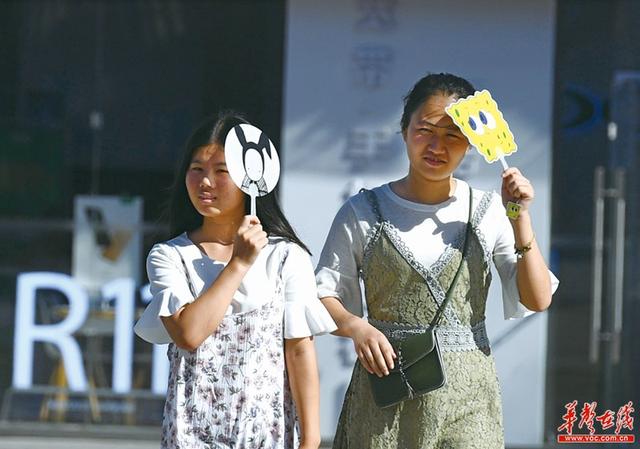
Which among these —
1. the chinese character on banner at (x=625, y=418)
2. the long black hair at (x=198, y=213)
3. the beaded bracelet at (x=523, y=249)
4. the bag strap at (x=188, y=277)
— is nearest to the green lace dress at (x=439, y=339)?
the beaded bracelet at (x=523, y=249)

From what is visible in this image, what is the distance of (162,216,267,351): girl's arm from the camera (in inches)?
107

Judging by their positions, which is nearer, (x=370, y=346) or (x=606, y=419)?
(x=370, y=346)

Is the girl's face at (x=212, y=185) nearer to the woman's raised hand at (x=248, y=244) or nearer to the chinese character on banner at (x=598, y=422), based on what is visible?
the woman's raised hand at (x=248, y=244)

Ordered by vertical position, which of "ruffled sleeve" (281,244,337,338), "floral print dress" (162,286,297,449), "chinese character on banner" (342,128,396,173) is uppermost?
"chinese character on banner" (342,128,396,173)

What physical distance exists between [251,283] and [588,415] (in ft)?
10.6

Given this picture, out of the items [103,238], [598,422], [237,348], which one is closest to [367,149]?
[103,238]

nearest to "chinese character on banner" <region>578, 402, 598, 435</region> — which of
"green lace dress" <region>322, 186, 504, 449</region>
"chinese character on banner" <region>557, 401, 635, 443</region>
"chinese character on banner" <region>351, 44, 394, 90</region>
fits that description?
"chinese character on banner" <region>557, 401, 635, 443</region>

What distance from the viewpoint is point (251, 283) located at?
2.86 m

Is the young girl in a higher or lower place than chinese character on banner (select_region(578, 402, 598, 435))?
higher

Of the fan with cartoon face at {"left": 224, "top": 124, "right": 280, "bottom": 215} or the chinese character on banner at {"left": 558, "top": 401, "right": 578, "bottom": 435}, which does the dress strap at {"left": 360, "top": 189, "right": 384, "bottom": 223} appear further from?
the chinese character on banner at {"left": 558, "top": 401, "right": 578, "bottom": 435}

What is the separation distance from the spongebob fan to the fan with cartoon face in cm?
47

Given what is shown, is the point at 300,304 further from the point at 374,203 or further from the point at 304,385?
the point at 374,203

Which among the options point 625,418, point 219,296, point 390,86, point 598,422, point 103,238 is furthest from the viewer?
point 103,238

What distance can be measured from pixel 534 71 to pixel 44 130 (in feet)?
8.60
